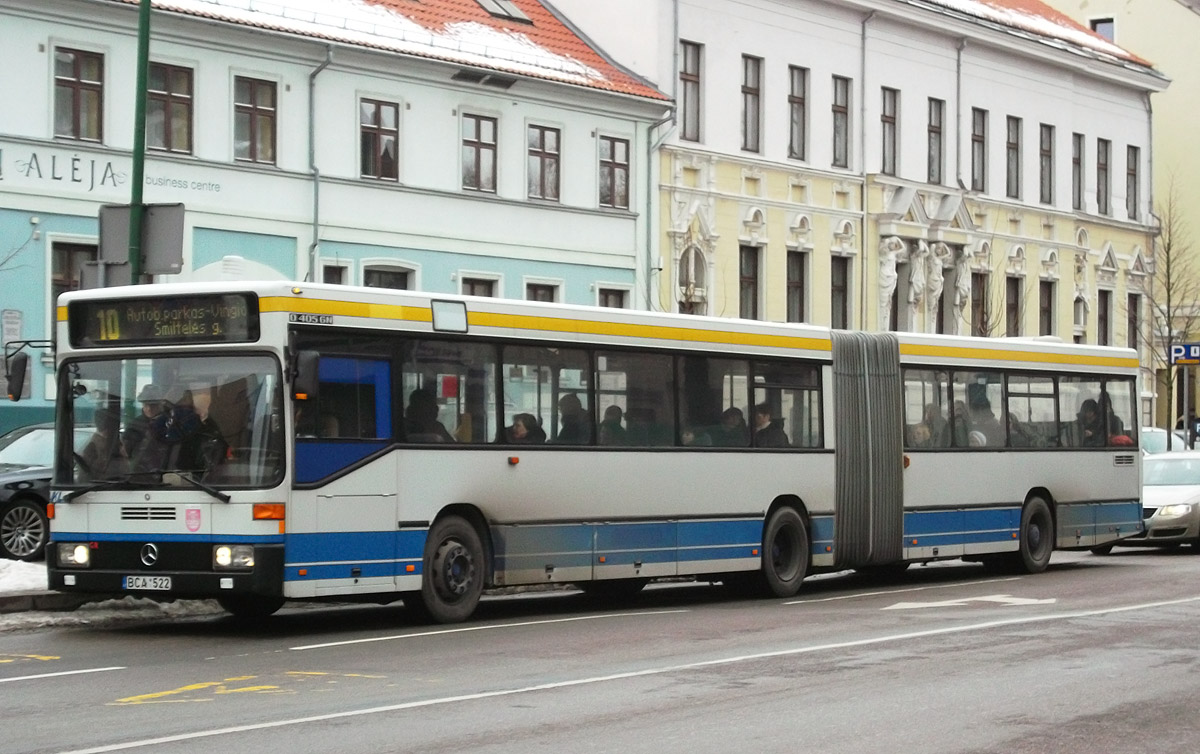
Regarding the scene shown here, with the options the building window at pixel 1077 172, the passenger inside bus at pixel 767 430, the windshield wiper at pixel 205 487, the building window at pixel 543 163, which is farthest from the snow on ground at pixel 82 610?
the building window at pixel 1077 172

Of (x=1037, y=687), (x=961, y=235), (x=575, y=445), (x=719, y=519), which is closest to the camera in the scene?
(x=1037, y=687)

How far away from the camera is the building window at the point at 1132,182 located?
58.8 meters

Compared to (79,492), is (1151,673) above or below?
below

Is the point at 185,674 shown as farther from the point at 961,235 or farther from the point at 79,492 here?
the point at 961,235

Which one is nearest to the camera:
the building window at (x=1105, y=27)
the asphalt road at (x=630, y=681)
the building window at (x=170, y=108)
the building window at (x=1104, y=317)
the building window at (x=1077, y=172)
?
the asphalt road at (x=630, y=681)

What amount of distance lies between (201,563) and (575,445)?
412 cm

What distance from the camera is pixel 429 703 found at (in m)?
11.4

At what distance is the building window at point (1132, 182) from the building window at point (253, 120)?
1262 inches

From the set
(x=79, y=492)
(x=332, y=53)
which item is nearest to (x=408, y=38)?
(x=332, y=53)

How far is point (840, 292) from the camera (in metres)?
47.2

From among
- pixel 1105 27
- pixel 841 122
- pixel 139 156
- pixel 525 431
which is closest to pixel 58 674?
pixel 525 431

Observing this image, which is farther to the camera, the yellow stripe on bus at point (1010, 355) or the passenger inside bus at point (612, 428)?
the yellow stripe on bus at point (1010, 355)

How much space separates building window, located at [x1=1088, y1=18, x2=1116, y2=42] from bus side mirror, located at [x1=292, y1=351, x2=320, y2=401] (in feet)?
188

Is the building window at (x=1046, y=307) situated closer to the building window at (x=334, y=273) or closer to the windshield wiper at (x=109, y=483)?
the building window at (x=334, y=273)
